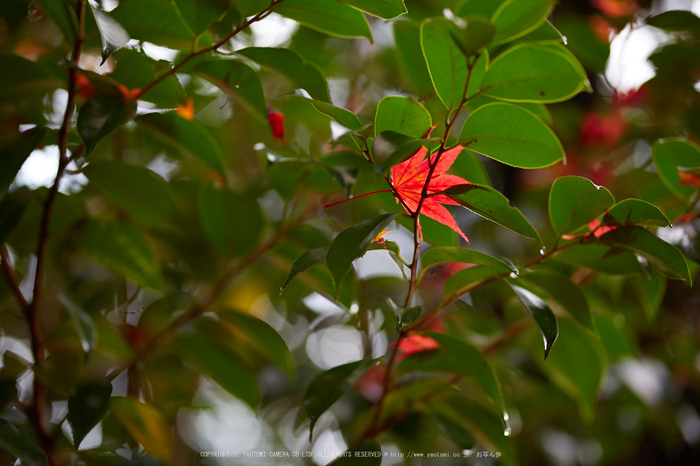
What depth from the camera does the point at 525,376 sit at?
0.94m

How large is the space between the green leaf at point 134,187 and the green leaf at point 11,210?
0.09m

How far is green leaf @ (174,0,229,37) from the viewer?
0.48 m

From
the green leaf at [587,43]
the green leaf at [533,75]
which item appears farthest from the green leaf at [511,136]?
the green leaf at [587,43]

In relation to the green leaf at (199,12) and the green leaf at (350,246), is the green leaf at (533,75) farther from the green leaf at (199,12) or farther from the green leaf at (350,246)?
the green leaf at (199,12)

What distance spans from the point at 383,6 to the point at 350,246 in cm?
24

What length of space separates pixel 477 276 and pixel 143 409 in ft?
1.54

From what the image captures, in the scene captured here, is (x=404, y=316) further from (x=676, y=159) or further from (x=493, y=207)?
(x=676, y=159)

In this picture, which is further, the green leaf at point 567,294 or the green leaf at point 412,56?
the green leaf at point 412,56

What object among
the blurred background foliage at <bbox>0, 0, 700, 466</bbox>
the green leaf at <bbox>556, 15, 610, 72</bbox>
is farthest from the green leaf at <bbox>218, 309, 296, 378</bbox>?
the green leaf at <bbox>556, 15, 610, 72</bbox>

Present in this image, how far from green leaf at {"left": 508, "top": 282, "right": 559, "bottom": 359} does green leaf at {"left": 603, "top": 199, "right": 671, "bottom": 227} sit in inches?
4.5

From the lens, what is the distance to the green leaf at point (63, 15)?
1.55 feet

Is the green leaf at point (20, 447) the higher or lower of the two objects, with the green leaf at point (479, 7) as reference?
lower

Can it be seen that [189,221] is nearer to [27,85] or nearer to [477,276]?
[27,85]

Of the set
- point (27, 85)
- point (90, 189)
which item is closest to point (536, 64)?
point (27, 85)
